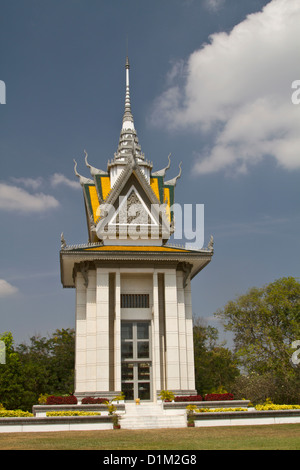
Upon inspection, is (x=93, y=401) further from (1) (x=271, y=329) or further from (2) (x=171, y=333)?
(1) (x=271, y=329)

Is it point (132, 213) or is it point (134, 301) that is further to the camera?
point (132, 213)

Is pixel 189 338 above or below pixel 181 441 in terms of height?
above

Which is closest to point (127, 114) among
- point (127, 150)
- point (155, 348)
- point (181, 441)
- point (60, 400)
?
point (127, 150)

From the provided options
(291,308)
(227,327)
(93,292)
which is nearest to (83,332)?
(93,292)

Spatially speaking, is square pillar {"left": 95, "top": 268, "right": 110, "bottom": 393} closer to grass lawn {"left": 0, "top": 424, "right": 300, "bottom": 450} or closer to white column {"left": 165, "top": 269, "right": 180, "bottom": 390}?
white column {"left": 165, "top": 269, "right": 180, "bottom": 390}

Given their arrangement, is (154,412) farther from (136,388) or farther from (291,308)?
(291,308)

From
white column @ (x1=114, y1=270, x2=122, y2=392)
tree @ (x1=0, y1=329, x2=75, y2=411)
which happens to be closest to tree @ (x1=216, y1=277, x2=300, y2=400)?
white column @ (x1=114, y1=270, x2=122, y2=392)

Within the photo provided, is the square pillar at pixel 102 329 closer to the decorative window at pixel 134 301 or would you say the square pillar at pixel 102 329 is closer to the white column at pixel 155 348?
the decorative window at pixel 134 301

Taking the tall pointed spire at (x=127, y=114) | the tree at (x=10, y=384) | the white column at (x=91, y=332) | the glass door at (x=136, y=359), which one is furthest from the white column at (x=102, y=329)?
the tall pointed spire at (x=127, y=114)

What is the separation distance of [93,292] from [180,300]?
563 centimetres

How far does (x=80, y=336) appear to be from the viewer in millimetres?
32688

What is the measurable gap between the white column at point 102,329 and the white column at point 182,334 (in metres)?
4.68

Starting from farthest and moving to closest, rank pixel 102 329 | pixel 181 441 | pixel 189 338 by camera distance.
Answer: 1. pixel 189 338
2. pixel 102 329
3. pixel 181 441

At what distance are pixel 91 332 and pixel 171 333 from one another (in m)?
4.93
